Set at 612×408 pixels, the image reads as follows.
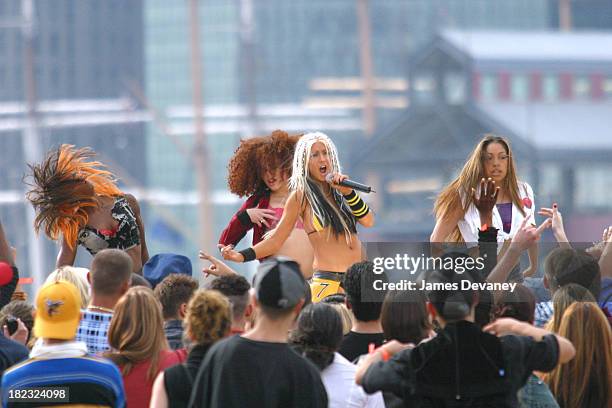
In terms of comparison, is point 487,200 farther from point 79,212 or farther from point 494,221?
point 79,212

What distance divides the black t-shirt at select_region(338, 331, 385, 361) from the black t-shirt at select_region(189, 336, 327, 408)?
1.22 m

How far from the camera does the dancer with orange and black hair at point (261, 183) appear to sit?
8648 millimetres

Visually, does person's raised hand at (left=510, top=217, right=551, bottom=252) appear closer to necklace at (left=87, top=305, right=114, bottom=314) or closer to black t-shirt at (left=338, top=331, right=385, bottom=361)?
black t-shirt at (left=338, top=331, right=385, bottom=361)

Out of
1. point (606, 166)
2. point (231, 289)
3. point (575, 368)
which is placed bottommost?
point (606, 166)

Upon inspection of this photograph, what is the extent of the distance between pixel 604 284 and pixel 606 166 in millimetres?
68269

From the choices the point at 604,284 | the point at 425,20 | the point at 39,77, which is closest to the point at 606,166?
the point at 425,20

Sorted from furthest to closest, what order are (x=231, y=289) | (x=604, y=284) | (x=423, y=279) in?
(x=604, y=284)
(x=231, y=289)
(x=423, y=279)

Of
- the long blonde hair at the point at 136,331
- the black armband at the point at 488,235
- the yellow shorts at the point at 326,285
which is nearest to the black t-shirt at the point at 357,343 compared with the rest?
the black armband at the point at 488,235

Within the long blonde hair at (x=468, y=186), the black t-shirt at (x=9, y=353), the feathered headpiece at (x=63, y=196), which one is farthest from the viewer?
the feathered headpiece at (x=63, y=196)

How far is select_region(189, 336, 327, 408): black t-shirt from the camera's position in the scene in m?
4.88

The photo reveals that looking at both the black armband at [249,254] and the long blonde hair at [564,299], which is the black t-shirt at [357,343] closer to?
Result: the long blonde hair at [564,299]

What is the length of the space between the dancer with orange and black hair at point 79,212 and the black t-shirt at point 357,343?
238cm

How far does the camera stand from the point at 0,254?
23.6 ft

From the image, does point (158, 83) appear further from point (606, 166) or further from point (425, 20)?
point (606, 166)
